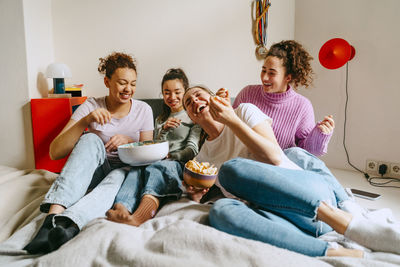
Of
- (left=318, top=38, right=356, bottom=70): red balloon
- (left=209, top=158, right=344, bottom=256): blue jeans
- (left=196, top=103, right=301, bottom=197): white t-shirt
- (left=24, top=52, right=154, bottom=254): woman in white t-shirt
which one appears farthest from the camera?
(left=318, top=38, right=356, bottom=70): red balloon

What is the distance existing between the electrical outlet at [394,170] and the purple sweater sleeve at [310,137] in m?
1.03

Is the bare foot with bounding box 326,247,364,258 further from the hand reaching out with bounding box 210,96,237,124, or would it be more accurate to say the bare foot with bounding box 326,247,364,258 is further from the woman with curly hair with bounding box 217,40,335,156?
the woman with curly hair with bounding box 217,40,335,156

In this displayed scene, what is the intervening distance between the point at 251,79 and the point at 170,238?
6.83 feet

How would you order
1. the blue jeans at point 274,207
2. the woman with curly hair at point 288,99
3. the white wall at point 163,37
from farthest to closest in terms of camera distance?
the white wall at point 163,37
the woman with curly hair at point 288,99
the blue jeans at point 274,207

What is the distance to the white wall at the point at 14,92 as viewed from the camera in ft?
5.49

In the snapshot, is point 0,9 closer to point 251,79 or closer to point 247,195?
point 247,195

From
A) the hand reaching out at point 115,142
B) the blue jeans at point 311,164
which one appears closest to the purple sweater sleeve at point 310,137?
the blue jeans at point 311,164

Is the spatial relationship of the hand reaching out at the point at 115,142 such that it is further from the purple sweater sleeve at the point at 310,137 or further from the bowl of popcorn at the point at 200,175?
the purple sweater sleeve at the point at 310,137

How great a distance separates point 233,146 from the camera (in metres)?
1.32

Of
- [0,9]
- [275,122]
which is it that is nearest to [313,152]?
[275,122]

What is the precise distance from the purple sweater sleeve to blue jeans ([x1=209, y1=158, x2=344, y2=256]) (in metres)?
0.54

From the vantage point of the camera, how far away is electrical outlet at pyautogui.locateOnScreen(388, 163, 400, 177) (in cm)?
226

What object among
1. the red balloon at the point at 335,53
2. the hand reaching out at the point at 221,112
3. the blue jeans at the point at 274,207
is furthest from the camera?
the red balloon at the point at 335,53

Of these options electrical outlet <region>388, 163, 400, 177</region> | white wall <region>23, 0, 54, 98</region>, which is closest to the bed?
white wall <region>23, 0, 54, 98</region>
